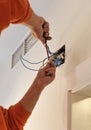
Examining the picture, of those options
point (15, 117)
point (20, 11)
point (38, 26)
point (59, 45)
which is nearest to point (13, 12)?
point (20, 11)

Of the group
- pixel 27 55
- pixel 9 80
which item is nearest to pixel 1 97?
pixel 9 80

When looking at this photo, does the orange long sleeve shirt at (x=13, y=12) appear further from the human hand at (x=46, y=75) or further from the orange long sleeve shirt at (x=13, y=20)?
the human hand at (x=46, y=75)

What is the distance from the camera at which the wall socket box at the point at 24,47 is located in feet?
7.35

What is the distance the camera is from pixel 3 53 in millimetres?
2869

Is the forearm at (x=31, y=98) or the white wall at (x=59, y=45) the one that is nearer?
the forearm at (x=31, y=98)

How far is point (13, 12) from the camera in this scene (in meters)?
1.11

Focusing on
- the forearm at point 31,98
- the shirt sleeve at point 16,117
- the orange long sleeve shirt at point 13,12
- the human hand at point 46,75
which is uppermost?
the orange long sleeve shirt at point 13,12

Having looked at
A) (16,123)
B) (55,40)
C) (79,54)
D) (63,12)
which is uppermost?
(63,12)

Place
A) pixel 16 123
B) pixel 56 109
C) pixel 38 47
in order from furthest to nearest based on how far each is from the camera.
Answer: pixel 38 47, pixel 56 109, pixel 16 123

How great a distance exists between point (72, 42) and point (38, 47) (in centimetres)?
59

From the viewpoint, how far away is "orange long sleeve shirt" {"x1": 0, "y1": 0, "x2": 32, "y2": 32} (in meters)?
1.03

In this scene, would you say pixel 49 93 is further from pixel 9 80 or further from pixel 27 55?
pixel 9 80

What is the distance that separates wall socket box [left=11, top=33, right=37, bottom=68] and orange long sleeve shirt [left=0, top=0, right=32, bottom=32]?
943 millimetres

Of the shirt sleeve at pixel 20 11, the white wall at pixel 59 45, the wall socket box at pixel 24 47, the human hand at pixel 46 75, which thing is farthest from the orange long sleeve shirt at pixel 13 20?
the wall socket box at pixel 24 47
